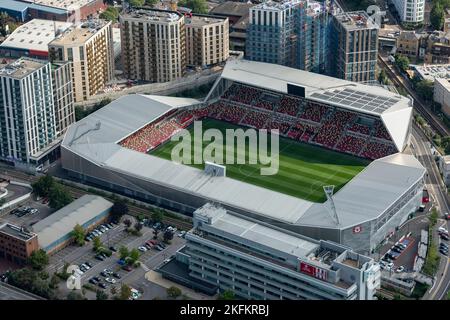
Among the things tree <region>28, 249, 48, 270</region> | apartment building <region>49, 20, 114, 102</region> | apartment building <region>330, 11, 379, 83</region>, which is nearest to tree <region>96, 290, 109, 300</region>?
tree <region>28, 249, 48, 270</region>

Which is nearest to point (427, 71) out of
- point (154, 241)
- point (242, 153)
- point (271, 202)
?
point (242, 153)

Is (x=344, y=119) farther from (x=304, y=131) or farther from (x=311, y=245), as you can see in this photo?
(x=311, y=245)

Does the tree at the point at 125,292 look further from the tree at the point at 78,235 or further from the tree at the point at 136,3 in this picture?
the tree at the point at 136,3

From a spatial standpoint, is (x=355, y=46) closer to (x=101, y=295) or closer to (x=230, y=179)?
(x=230, y=179)

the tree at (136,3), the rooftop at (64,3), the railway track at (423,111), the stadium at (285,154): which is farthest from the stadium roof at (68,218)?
the tree at (136,3)

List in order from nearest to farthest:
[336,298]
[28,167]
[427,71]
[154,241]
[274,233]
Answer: [336,298]
[274,233]
[154,241]
[28,167]
[427,71]

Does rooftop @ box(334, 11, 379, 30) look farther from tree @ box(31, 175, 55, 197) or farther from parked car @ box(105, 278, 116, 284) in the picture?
parked car @ box(105, 278, 116, 284)
